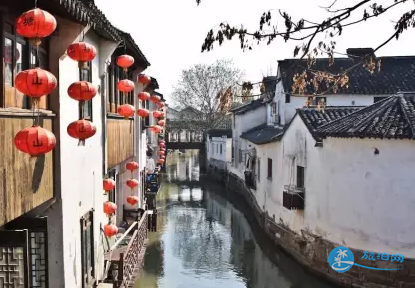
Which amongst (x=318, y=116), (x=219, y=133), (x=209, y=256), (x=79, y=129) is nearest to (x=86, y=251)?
(x=79, y=129)

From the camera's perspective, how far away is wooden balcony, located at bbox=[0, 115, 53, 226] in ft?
17.7

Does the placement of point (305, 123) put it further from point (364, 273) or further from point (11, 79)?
point (11, 79)

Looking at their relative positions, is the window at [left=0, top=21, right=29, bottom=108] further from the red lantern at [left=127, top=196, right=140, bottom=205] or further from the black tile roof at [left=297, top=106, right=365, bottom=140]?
the black tile roof at [left=297, top=106, right=365, bottom=140]

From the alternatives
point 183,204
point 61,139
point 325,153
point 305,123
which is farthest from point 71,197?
point 183,204

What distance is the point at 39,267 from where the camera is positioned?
7266 millimetres

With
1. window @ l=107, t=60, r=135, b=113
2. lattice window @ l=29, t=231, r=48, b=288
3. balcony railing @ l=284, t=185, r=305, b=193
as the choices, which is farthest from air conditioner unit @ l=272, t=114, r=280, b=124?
lattice window @ l=29, t=231, r=48, b=288

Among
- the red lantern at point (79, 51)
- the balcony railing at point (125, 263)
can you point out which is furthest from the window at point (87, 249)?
the red lantern at point (79, 51)

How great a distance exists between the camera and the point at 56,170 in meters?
7.29

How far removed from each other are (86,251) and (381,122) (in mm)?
9884

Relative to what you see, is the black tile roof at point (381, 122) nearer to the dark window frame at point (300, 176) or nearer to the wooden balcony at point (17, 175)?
the dark window frame at point (300, 176)

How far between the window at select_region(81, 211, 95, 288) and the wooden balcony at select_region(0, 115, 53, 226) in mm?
2342

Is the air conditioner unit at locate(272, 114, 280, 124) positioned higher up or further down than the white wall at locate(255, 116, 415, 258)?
higher up

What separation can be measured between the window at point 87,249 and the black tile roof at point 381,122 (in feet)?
28.8

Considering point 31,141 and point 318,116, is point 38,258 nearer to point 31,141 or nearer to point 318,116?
point 31,141
